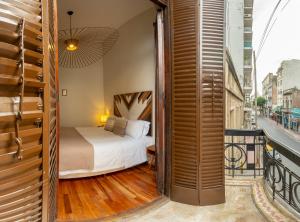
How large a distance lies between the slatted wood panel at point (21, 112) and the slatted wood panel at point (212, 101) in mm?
1623

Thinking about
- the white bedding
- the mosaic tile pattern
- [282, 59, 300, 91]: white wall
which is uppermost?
[282, 59, 300, 91]: white wall

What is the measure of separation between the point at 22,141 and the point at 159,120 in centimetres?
169

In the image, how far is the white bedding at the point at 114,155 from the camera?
323cm

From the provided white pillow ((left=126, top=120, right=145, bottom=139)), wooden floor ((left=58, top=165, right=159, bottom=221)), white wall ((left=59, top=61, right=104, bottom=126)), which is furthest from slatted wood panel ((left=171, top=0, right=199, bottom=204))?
white wall ((left=59, top=61, right=104, bottom=126))

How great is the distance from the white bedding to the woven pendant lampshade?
2.01 metres

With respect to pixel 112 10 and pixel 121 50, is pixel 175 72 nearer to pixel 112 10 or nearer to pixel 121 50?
pixel 112 10

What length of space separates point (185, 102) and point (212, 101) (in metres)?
0.28

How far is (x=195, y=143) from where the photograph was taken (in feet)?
7.56

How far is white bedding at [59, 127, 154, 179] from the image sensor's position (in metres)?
3.23

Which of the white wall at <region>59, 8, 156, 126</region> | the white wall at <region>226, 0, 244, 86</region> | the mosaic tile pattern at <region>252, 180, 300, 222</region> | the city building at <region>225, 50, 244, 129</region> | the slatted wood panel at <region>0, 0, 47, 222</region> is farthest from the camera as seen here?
the white wall at <region>226, 0, 244, 86</region>

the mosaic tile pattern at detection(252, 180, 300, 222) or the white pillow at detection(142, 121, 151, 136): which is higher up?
the white pillow at detection(142, 121, 151, 136)

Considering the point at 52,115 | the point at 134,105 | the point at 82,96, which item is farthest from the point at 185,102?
the point at 82,96

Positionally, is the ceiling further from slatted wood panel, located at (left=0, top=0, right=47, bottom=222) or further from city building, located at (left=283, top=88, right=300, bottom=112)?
slatted wood panel, located at (left=0, top=0, right=47, bottom=222)

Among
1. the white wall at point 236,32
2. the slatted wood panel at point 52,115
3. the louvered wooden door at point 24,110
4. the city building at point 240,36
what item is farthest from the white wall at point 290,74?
the white wall at point 236,32
